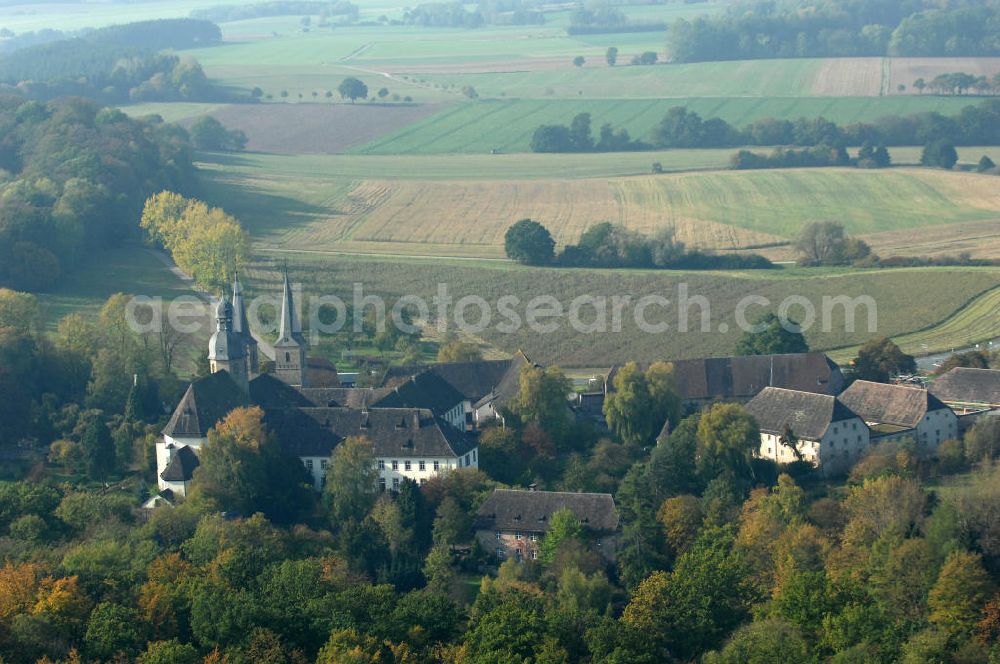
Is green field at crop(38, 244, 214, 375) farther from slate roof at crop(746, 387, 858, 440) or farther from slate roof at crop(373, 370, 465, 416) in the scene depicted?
slate roof at crop(746, 387, 858, 440)

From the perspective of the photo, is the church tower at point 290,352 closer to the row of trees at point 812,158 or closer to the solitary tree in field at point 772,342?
the solitary tree in field at point 772,342

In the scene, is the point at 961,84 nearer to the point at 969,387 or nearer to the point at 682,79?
the point at 682,79

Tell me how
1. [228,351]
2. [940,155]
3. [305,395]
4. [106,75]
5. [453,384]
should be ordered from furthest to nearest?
[106,75] → [940,155] → [453,384] → [305,395] → [228,351]

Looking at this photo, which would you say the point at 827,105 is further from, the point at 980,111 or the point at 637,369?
the point at 637,369

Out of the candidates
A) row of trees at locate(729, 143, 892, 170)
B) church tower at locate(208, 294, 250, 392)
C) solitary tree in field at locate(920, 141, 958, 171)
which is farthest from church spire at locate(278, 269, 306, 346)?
solitary tree in field at locate(920, 141, 958, 171)

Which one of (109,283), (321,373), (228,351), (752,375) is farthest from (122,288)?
(752,375)
